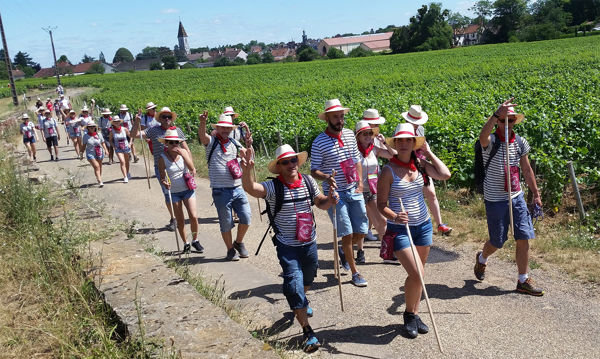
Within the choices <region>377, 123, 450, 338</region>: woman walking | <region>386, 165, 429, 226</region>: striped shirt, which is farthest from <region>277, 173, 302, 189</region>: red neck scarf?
<region>386, 165, 429, 226</region>: striped shirt

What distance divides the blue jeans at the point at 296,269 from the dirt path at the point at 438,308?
52cm

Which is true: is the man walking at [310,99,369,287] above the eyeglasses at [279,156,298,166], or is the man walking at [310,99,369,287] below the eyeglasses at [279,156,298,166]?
below

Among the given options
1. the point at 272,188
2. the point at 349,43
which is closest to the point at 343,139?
the point at 272,188

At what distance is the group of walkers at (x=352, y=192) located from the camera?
191 inches

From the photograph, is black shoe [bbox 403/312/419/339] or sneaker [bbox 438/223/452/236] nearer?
black shoe [bbox 403/312/419/339]

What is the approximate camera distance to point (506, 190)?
18.7ft

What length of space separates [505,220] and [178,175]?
4.43m

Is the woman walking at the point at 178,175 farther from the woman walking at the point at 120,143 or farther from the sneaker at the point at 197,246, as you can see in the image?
the woman walking at the point at 120,143

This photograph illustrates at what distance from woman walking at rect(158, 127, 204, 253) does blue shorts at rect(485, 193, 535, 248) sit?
13.4 ft

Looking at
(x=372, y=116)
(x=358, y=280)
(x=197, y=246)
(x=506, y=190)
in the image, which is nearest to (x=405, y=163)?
(x=506, y=190)

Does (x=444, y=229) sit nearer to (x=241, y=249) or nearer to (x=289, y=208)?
(x=241, y=249)

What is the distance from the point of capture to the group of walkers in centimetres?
486

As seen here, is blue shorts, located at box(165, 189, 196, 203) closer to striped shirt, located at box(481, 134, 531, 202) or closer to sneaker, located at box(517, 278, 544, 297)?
striped shirt, located at box(481, 134, 531, 202)

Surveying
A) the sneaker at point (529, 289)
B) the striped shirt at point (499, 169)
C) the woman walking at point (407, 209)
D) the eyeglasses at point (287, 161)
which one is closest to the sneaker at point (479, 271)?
the sneaker at point (529, 289)
